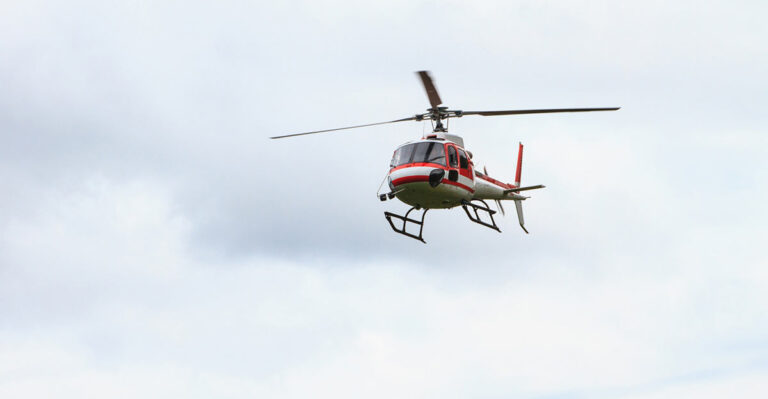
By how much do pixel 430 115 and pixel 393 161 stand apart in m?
3.85

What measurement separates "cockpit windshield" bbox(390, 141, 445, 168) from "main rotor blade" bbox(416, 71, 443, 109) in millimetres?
2201

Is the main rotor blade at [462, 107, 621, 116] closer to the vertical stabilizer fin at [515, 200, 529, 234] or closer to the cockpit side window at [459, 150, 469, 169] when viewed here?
the cockpit side window at [459, 150, 469, 169]

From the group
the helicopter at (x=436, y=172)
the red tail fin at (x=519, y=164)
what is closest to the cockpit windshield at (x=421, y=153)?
the helicopter at (x=436, y=172)

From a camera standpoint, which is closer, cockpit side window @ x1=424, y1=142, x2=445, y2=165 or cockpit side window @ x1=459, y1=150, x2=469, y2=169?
cockpit side window @ x1=424, y1=142, x2=445, y2=165

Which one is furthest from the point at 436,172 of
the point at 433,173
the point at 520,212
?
the point at 520,212

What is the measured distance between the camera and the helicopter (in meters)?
35.3

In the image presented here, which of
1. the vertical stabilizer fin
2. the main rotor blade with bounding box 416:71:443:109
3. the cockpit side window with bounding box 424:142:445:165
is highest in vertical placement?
the main rotor blade with bounding box 416:71:443:109

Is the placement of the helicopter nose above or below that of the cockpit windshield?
below

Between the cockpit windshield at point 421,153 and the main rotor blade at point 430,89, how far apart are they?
7.22 ft

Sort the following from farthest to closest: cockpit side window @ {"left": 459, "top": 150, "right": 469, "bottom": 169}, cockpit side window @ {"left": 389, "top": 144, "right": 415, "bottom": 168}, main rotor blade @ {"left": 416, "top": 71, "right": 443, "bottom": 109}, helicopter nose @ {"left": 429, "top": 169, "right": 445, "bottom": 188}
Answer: cockpit side window @ {"left": 459, "top": 150, "right": 469, "bottom": 169}
cockpit side window @ {"left": 389, "top": 144, "right": 415, "bottom": 168}
helicopter nose @ {"left": 429, "top": 169, "right": 445, "bottom": 188}
main rotor blade @ {"left": 416, "top": 71, "right": 443, "bottom": 109}

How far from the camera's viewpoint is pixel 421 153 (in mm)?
35781

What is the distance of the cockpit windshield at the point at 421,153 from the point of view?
35688 millimetres

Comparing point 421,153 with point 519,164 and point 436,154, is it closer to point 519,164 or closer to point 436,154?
point 436,154

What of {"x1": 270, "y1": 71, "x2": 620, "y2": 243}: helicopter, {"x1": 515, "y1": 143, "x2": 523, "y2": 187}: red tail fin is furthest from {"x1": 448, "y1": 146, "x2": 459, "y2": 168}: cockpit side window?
{"x1": 515, "y1": 143, "x2": 523, "y2": 187}: red tail fin
